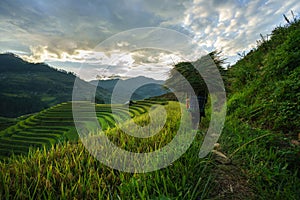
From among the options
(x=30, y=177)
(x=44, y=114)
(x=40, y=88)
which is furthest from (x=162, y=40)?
(x=40, y=88)

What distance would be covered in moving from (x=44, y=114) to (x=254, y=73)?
143 ft

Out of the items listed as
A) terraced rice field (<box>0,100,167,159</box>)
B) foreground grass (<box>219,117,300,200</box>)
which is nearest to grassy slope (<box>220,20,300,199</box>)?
foreground grass (<box>219,117,300,200</box>)

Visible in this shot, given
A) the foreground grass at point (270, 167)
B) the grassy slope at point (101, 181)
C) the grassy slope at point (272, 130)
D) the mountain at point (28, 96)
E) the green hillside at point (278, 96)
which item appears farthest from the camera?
the mountain at point (28, 96)

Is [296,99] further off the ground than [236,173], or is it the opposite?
[296,99]

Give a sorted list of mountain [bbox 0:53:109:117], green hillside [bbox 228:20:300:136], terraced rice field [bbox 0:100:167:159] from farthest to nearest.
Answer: mountain [bbox 0:53:109:117] → terraced rice field [bbox 0:100:167:159] → green hillside [bbox 228:20:300:136]

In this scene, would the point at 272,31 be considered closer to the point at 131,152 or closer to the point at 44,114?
the point at 131,152

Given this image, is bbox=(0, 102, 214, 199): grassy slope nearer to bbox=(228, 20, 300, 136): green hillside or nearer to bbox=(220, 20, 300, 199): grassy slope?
bbox=(220, 20, 300, 199): grassy slope

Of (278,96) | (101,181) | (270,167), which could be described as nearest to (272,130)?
(278,96)

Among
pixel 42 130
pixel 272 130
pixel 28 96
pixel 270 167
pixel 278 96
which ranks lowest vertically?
pixel 42 130

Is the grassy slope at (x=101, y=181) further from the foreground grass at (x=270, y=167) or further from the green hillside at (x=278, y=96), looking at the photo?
the green hillside at (x=278, y=96)

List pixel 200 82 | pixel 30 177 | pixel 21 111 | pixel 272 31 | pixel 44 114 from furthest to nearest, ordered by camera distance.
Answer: pixel 21 111, pixel 44 114, pixel 272 31, pixel 200 82, pixel 30 177

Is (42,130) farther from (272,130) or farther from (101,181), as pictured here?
(272,130)

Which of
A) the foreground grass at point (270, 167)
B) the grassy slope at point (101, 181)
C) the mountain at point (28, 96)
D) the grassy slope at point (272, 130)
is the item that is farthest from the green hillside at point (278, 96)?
→ the mountain at point (28, 96)

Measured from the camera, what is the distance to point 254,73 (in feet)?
19.5
